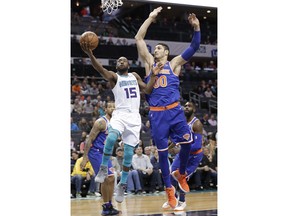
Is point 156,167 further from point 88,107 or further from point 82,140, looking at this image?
point 88,107

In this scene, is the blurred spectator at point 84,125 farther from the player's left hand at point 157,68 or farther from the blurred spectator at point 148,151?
the player's left hand at point 157,68

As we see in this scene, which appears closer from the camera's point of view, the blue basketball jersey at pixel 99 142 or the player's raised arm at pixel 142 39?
the player's raised arm at pixel 142 39

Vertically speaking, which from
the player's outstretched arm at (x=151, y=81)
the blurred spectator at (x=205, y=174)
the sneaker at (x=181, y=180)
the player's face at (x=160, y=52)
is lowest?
the blurred spectator at (x=205, y=174)

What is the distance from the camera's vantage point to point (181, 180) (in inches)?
308

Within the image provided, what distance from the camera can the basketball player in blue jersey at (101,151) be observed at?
23.9 ft

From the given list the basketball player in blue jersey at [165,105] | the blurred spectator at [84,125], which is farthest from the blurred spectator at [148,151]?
the basketball player in blue jersey at [165,105]

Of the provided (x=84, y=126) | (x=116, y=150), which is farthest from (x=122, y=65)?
(x=84, y=126)

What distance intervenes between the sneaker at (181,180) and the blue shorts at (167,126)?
85 cm

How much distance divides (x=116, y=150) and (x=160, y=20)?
25.4ft

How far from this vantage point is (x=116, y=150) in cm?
1037

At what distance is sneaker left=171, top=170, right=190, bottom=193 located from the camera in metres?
7.77

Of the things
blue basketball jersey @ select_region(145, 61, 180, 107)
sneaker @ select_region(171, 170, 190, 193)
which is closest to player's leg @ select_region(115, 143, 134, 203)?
blue basketball jersey @ select_region(145, 61, 180, 107)

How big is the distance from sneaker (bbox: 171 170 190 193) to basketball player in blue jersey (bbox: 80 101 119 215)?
1.04 m

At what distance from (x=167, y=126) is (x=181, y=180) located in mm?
1096
